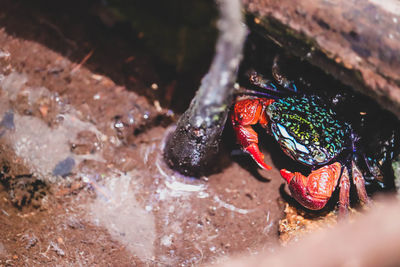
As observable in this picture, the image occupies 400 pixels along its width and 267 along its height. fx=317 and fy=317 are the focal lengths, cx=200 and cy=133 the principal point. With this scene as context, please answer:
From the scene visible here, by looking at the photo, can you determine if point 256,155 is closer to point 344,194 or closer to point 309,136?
point 309,136

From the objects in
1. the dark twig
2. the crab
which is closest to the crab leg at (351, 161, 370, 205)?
the crab

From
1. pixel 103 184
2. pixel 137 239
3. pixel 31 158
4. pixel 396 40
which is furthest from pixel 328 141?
pixel 31 158

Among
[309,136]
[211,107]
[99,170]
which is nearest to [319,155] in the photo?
[309,136]

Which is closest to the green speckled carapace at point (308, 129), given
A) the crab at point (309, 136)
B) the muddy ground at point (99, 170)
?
the crab at point (309, 136)

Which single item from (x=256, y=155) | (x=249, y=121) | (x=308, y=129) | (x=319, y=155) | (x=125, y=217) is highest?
(x=308, y=129)

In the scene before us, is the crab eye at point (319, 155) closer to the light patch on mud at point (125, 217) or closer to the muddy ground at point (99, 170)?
the muddy ground at point (99, 170)
